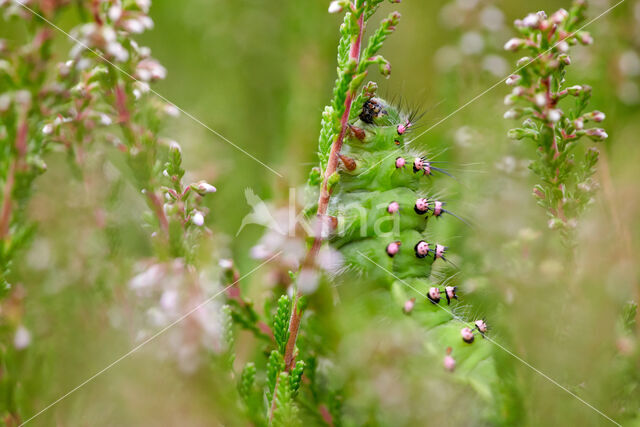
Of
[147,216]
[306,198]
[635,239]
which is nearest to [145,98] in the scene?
[147,216]

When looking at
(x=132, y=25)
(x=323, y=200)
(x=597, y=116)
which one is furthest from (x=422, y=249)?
(x=132, y=25)

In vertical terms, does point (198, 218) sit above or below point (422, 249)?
above

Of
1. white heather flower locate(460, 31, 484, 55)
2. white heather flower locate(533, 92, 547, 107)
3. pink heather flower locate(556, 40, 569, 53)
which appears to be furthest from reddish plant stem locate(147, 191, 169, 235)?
white heather flower locate(460, 31, 484, 55)

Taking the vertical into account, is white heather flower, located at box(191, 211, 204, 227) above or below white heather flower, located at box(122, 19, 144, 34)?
below

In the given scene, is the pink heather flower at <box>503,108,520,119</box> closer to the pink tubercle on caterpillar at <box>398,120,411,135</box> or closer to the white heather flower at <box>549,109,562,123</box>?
the white heather flower at <box>549,109,562,123</box>

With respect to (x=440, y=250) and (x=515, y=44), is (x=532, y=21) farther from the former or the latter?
(x=440, y=250)

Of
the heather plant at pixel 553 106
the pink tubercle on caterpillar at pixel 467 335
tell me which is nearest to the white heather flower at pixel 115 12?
the heather plant at pixel 553 106
